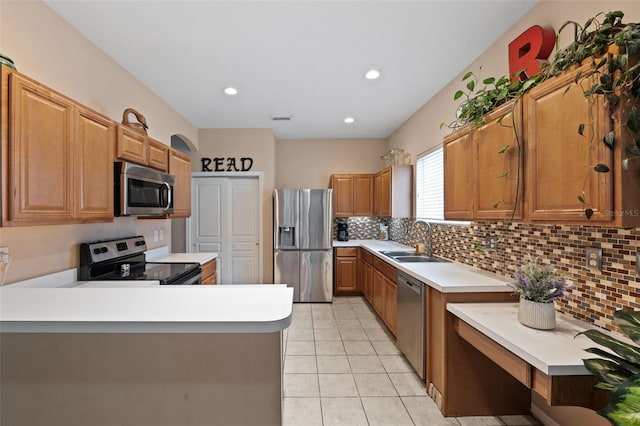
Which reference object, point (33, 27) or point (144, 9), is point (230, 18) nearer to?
point (144, 9)

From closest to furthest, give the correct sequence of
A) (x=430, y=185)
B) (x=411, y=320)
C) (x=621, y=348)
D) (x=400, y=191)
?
(x=621, y=348)
(x=411, y=320)
(x=430, y=185)
(x=400, y=191)

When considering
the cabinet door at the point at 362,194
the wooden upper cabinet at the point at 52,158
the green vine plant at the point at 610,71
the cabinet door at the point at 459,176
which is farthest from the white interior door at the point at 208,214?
the green vine plant at the point at 610,71

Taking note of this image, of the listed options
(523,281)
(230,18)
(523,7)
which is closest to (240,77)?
(230,18)

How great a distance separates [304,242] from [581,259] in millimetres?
3252

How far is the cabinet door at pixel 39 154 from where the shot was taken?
1.29 m

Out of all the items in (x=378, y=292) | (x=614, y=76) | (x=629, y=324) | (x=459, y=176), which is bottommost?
(x=378, y=292)

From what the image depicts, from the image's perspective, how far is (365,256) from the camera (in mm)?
4137

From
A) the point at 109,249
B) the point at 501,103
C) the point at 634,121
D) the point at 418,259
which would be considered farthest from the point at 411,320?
the point at 109,249

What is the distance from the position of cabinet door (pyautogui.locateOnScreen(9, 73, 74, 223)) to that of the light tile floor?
1984mm

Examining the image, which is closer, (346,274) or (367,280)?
(367,280)

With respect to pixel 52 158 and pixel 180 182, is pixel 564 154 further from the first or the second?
pixel 180 182

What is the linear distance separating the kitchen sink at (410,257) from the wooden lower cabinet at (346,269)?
1063mm

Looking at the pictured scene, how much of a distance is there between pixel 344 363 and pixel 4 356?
7.47 feet

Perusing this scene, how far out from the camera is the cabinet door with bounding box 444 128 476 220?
1.96 metres
